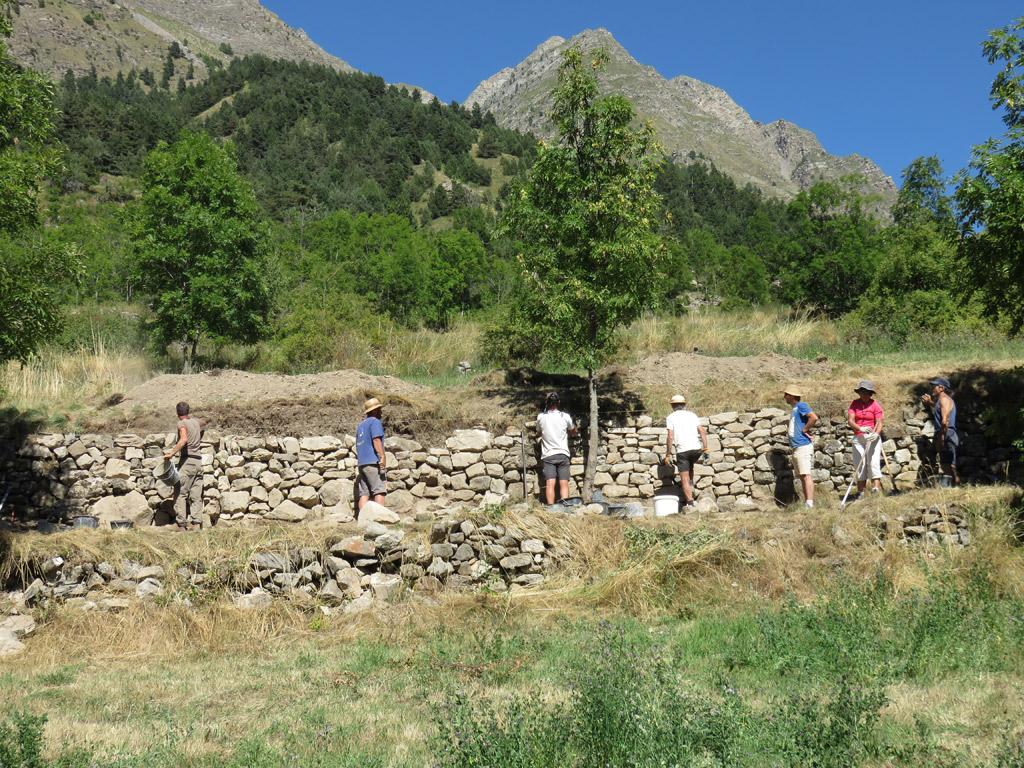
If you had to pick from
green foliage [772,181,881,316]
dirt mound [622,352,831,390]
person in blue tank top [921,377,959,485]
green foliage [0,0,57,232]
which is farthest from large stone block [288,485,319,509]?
green foliage [772,181,881,316]

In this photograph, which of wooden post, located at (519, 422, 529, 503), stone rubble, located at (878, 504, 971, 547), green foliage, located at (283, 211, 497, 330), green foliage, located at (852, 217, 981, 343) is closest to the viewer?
stone rubble, located at (878, 504, 971, 547)

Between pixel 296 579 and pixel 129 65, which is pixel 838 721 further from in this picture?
pixel 129 65

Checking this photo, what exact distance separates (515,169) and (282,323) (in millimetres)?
69943

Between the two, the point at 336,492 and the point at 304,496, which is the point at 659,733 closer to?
the point at 336,492

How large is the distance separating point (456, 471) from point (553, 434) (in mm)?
2234

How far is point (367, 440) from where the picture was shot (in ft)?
36.1

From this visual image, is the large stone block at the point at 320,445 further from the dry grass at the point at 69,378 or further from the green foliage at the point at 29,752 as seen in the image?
the green foliage at the point at 29,752

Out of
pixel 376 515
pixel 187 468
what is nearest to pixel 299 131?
pixel 187 468

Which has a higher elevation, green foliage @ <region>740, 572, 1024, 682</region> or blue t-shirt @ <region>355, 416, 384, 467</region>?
blue t-shirt @ <region>355, 416, 384, 467</region>

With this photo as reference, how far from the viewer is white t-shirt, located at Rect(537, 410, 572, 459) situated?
1164 cm

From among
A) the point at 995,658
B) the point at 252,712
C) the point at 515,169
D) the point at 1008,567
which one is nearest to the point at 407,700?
the point at 252,712

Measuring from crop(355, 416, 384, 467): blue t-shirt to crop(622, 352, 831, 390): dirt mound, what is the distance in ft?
19.2

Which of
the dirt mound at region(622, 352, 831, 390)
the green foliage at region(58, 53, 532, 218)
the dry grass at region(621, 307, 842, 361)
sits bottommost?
the dirt mound at region(622, 352, 831, 390)

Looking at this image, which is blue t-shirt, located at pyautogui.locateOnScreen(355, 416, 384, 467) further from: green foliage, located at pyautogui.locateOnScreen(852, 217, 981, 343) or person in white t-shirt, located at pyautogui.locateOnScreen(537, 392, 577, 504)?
green foliage, located at pyautogui.locateOnScreen(852, 217, 981, 343)
